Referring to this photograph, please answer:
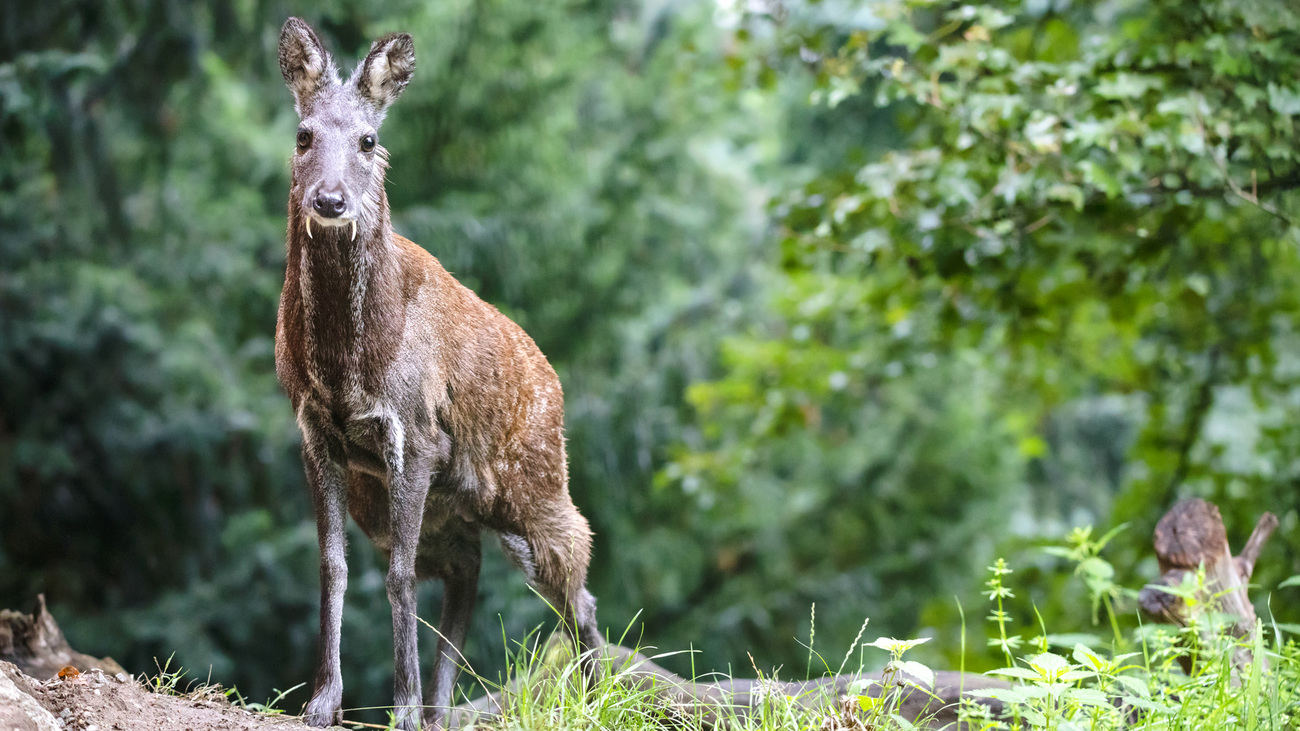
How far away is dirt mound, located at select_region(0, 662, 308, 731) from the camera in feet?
7.78

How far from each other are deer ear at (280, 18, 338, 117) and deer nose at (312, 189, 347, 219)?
38 cm

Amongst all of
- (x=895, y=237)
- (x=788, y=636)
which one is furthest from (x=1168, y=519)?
(x=788, y=636)

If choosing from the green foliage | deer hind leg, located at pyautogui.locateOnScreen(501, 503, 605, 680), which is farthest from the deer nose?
the green foliage

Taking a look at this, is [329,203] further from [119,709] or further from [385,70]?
[119,709]

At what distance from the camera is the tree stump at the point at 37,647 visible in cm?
319

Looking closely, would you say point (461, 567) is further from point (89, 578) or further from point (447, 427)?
point (89, 578)

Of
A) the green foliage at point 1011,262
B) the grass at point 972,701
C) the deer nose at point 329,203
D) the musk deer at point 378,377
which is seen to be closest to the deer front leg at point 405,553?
→ the musk deer at point 378,377

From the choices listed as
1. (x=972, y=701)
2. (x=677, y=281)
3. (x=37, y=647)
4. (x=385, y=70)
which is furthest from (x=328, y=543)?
(x=677, y=281)

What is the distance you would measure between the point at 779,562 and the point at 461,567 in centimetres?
496

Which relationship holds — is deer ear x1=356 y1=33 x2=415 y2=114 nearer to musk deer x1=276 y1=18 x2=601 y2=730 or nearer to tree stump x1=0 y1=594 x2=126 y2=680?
musk deer x1=276 y1=18 x2=601 y2=730

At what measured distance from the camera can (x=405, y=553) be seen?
2.56 meters

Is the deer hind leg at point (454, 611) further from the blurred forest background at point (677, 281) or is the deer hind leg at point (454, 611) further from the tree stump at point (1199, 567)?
the tree stump at point (1199, 567)

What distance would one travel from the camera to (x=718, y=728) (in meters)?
2.53

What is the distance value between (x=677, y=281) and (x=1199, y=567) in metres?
5.19
